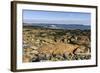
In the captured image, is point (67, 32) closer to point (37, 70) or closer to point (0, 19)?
point (37, 70)

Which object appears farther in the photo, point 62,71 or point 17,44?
point 62,71

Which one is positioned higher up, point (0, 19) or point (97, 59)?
point (0, 19)

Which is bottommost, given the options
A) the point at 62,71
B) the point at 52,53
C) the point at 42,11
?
the point at 62,71

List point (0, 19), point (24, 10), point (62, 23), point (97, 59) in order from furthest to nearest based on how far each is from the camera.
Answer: point (97, 59)
point (62, 23)
point (24, 10)
point (0, 19)

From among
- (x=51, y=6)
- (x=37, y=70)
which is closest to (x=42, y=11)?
(x=51, y=6)

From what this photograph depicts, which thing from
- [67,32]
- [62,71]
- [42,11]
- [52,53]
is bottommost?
[62,71]

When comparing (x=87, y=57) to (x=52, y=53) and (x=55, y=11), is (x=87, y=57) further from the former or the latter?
(x=55, y=11)

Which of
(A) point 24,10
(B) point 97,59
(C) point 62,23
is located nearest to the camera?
(A) point 24,10

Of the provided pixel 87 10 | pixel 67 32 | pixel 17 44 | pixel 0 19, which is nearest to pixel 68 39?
pixel 67 32

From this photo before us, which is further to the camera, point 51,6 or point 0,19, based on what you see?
point 51,6
